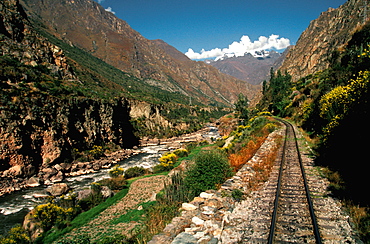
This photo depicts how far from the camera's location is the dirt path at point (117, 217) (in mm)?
12258

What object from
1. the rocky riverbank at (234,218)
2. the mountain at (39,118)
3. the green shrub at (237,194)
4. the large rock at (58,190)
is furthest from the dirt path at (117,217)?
the mountain at (39,118)

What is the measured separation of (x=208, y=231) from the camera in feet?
18.3

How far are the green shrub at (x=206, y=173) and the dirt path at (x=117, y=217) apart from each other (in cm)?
501

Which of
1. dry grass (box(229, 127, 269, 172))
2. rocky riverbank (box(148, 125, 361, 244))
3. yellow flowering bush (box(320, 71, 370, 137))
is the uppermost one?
yellow flowering bush (box(320, 71, 370, 137))

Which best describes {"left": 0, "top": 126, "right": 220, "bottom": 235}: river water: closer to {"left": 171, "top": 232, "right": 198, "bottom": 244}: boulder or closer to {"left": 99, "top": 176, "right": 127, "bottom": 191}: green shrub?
{"left": 99, "top": 176, "right": 127, "bottom": 191}: green shrub

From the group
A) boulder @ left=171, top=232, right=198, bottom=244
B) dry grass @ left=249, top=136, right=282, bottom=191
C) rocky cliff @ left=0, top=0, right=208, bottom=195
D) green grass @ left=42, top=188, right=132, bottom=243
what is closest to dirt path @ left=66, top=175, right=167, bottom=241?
green grass @ left=42, top=188, right=132, bottom=243

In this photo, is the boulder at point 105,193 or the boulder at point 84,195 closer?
the boulder at point 84,195

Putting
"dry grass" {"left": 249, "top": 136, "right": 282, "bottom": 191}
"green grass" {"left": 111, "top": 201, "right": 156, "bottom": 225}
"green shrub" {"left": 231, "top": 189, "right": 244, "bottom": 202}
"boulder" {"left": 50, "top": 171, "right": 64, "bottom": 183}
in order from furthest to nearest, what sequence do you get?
"boulder" {"left": 50, "top": 171, "right": 64, "bottom": 183} → "green grass" {"left": 111, "top": 201, "right": 156, "bottom": 225} → "dry grass" {"left": 249, "top": 136, "right": 282, "bottom": 191} → "green shrub" {"left": 231, "top": 189, "right": 244, "bottom": 202}

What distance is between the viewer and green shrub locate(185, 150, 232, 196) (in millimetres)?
9320

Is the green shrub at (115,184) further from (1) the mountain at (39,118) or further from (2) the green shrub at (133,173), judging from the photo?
(1) the mountain at (39,118)

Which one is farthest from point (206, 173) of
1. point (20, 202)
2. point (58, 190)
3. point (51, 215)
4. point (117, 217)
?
point (20, 202)

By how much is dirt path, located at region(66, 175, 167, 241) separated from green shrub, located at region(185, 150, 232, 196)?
5.01 meters

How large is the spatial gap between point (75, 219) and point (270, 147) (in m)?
16.6

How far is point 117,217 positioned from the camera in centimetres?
1516
